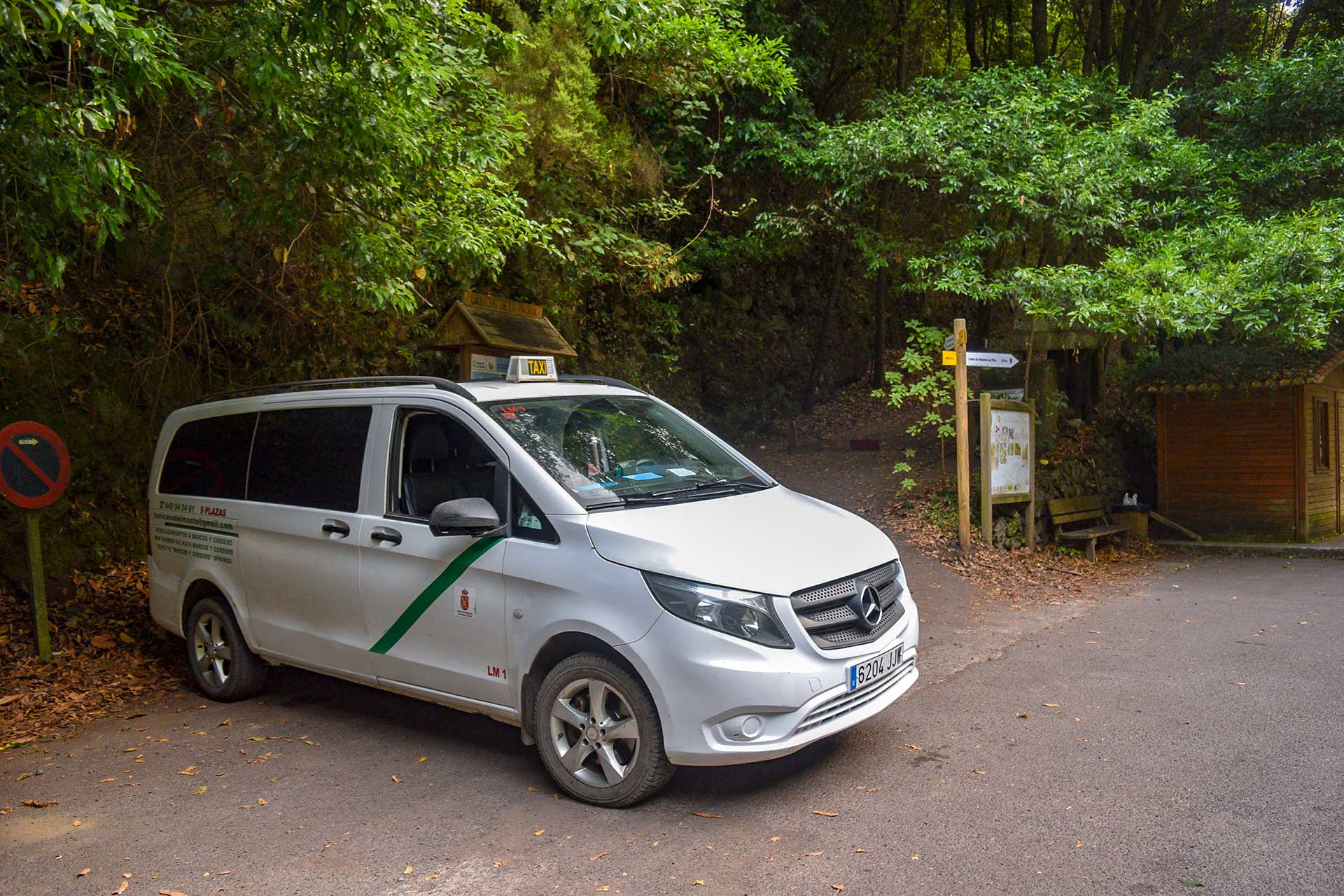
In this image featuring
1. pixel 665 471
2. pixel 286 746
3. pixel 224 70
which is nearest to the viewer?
pixel 665 471

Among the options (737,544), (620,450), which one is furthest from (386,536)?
(737,544)

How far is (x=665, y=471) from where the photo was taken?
5.22 m

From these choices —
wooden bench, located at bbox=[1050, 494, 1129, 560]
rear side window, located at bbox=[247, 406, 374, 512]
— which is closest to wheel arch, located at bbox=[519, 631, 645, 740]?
rear side window, located at bbox=[247, 406, 374, 512]

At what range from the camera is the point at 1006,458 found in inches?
447

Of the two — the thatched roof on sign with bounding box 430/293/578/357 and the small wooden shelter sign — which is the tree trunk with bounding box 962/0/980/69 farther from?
the thatched roof on sign with bounding box 430/293/578/357

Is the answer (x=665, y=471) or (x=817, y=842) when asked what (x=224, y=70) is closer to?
(x=665, y=471)

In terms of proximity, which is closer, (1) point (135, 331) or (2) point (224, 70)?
(2) point (224, 70)

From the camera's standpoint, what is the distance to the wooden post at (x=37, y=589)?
23.0ft

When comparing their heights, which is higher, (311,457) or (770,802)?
(311,457)

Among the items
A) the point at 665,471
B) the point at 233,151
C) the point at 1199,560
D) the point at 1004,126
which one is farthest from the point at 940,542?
the point at 233,151

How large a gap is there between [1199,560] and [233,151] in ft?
39.5

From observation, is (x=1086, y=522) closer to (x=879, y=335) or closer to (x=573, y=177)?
(x=573, y=177)

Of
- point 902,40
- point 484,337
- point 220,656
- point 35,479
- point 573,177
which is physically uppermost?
point 902,40

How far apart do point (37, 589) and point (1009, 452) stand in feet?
32.2
